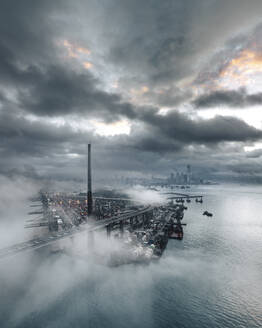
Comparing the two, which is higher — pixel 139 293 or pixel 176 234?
pixel 139 293

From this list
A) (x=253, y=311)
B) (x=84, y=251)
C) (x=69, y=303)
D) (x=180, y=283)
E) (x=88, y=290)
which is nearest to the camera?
(x=253, y=311)

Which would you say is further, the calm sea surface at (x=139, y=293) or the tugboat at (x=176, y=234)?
the tugboat at (x=176, y=234)

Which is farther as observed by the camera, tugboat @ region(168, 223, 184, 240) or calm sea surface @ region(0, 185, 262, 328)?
tugboat @ region(168, 223, 184, 240)

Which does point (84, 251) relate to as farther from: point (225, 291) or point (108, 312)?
point (225, 291)

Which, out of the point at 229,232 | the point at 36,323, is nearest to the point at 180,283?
the point at 36,323

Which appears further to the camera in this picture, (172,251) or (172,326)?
(172,251)

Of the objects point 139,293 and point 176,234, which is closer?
point 139,293

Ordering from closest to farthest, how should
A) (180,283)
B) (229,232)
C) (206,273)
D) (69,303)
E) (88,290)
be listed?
(69,303)
(88,290)
(180,283)
(206,273)
(229,232)
